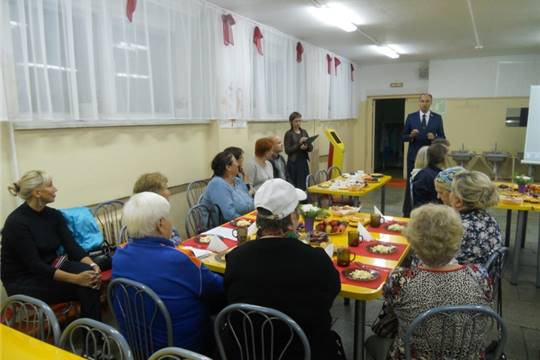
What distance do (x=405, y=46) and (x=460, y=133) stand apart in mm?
2665


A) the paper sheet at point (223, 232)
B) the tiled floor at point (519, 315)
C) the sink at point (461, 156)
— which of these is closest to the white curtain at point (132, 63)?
the paper sheet at point (223, 232)

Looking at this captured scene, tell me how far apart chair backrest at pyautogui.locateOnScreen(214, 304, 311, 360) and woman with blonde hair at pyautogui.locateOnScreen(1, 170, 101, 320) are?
4.07 feet

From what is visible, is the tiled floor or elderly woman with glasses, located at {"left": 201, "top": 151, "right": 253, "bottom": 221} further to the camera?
elderly woman with glasses, located at {"left": 201, "top": 151, "right": 253, "bottom": 221}

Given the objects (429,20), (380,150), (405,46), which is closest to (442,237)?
(429,20)

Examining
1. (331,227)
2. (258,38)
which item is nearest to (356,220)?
(331,227)

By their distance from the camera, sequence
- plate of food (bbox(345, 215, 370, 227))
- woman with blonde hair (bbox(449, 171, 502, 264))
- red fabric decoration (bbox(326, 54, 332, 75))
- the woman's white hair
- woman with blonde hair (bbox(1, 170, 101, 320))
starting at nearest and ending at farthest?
the woman's white hair
woman with blonde hair (bbox(449, 171, 502, 264))
woman with blonde hair (bbox(1, 170, 101, 320))
plate of food (bbox(345, 215, 370, 227))
red fabric decoration (bbox(326, 54, 332, 75))

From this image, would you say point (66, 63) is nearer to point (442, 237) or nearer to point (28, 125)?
point (28, 125)

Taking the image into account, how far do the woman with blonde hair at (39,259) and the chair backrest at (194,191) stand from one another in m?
1.73

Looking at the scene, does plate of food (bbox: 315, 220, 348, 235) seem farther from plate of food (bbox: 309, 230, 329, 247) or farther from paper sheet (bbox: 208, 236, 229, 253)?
paper sheet (bbox: 208, 236, 229, 253)

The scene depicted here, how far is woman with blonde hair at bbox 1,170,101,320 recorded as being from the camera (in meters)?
2.23

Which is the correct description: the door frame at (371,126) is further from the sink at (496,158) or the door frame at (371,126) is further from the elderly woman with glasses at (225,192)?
the elderly woman with glasses at (225,192)

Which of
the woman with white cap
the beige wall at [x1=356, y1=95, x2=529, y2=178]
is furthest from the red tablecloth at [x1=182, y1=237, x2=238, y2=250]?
the beige wall at [x1=356, y1=95, x2=529, y2=178]

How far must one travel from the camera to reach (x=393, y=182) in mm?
9156

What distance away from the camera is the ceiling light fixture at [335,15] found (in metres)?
4.36
